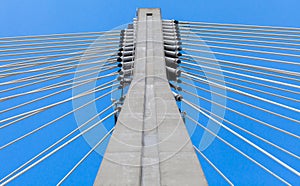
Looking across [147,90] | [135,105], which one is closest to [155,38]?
[147,90]

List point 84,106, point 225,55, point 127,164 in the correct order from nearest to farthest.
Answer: point 127,164 → point 84,106 → point 225,55

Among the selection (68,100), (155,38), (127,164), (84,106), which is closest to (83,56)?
(155,38)

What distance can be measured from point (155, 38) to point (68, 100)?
15.7 feet

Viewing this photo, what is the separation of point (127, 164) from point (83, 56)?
523cm

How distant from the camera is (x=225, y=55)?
25.9 feet

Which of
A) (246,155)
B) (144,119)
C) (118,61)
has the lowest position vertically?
(246,155)

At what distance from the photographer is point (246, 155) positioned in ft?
15.4

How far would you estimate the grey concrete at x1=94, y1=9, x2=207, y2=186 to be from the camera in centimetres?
387

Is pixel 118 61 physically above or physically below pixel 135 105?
above

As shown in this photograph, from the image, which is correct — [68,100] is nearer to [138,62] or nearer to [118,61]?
[138,62]

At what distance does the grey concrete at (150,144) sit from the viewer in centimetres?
387

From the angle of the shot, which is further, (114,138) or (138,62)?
(138,62)

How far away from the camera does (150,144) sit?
4.57 meters

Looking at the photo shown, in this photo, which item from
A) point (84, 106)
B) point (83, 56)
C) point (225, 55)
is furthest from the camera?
point (83, 56)
